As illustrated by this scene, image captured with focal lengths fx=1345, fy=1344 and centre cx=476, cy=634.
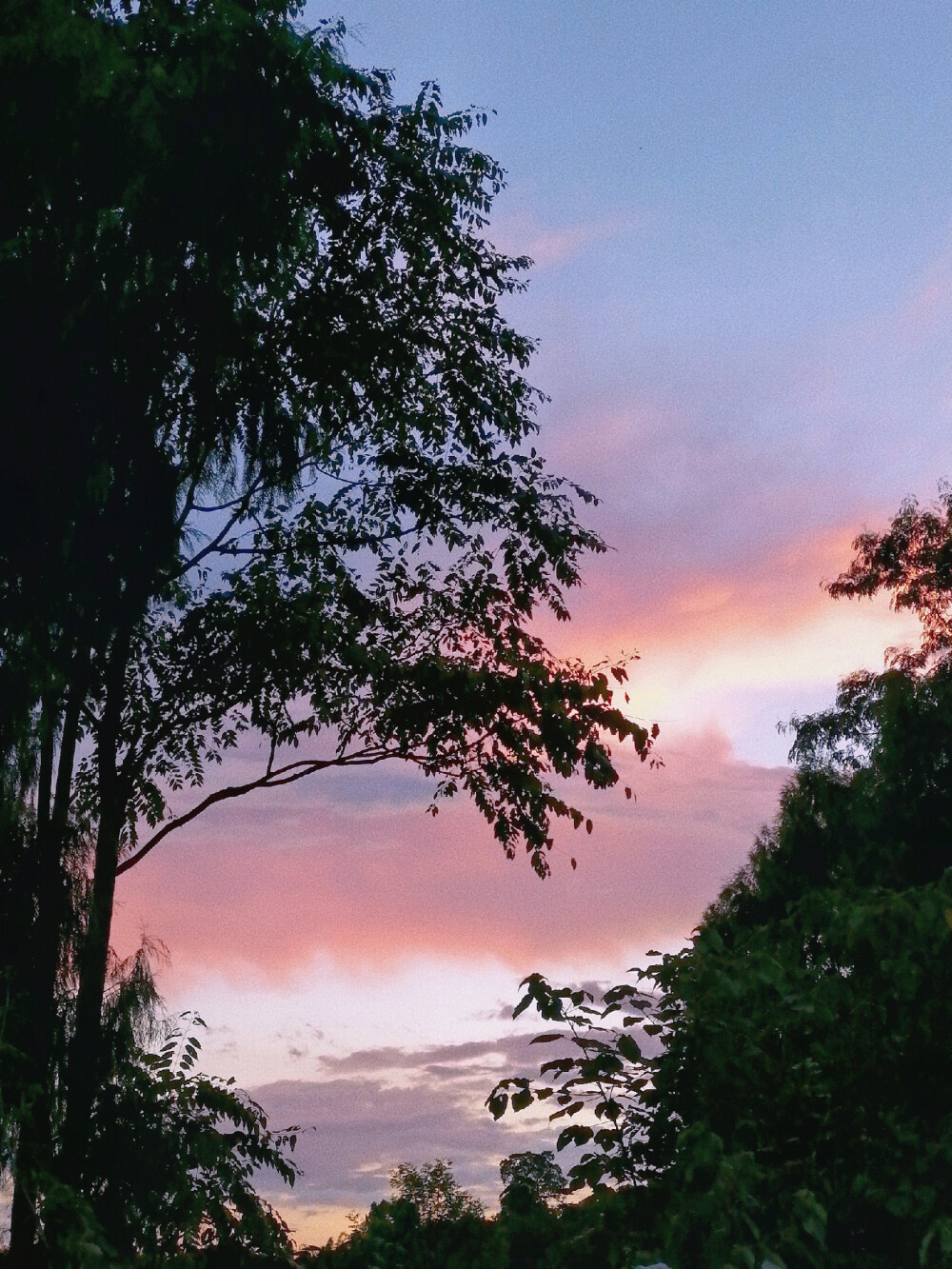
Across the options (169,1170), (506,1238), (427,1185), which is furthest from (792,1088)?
(427,1185)

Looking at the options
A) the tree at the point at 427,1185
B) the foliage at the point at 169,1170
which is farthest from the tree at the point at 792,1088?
the tree at the point at 427,1185

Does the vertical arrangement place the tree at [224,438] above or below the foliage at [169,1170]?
above

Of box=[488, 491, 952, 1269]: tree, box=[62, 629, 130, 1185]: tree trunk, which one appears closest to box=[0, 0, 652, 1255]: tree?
box=[62, 629, 130, 1185]: tree trunk

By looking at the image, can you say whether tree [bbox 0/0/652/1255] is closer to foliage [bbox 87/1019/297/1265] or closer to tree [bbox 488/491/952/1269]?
foliage [bbox 87/1019/297/1265]

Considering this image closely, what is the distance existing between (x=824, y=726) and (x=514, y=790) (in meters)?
12.4

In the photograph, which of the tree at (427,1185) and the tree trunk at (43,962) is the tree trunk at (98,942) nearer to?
the tree trunk at (43,962)

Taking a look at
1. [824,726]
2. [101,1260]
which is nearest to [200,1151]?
[101,1260]

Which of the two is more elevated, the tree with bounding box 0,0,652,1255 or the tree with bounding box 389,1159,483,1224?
the tree with bounding box 0,0,652,1255

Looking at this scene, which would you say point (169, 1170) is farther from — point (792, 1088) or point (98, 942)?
point (792, 1088)

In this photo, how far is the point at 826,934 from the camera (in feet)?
21.3

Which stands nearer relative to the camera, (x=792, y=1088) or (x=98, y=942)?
(x=792, y=1088)

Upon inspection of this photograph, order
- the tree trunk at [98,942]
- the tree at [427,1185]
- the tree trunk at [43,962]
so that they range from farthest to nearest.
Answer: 1. the tree at [427,1185]
2. the tree trunk at [98,942]
3. the tree trunk at [43,962]

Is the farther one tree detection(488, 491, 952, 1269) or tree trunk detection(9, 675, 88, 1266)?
tree trunk detection(9, 675, 88, 1266)

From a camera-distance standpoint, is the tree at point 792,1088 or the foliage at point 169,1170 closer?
the tree at point 792,1088
